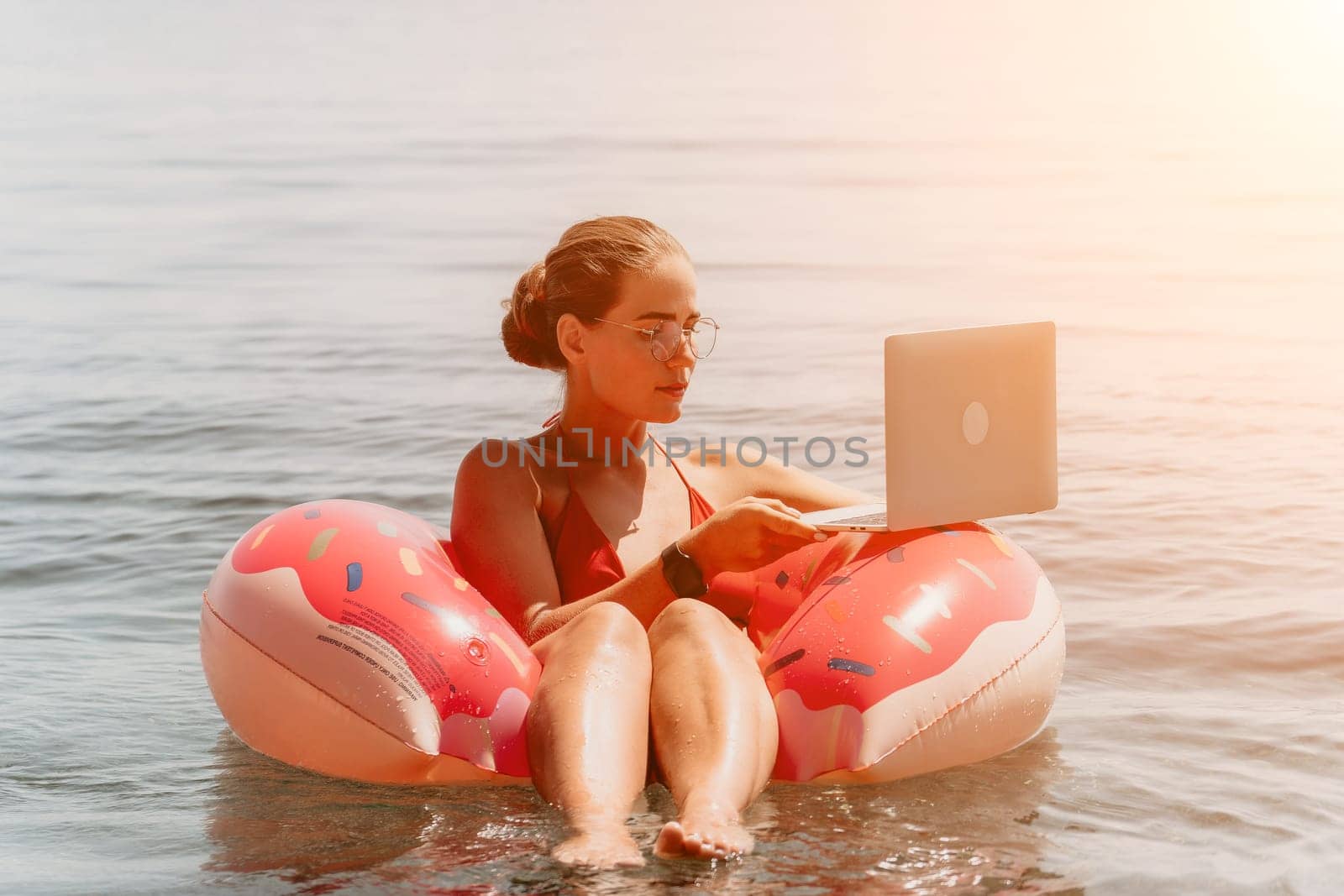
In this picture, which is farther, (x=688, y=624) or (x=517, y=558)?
(x=517, y=558)

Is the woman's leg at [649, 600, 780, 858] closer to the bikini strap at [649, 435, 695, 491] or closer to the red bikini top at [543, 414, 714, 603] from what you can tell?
the red bikini top at [543, 414, 714, 603]

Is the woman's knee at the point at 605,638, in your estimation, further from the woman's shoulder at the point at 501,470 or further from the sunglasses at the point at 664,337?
the sunglasses at the point at 664,337

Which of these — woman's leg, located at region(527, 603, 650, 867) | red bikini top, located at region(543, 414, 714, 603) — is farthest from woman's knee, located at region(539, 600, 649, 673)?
red bikini top, located at region(543, 414, 714, 603)

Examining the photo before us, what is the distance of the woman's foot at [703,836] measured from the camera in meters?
2.31

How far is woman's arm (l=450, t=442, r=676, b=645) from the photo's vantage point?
3078 millimetres

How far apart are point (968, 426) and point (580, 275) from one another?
854 mm

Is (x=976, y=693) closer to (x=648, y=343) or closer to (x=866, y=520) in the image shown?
(x=866, y=520)

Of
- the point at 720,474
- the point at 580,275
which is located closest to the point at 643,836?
the point at 720,474

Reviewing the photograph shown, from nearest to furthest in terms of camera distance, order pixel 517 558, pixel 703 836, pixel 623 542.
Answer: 1. pixel 703 836
2. pixel 517 558
3. pixel 623 542

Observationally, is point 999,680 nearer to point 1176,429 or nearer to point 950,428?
point 950,428

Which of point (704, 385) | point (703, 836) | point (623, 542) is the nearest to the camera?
point (703, 836)

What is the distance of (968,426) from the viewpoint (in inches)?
115

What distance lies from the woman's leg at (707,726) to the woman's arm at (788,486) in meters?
0.49

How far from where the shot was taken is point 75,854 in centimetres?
276
